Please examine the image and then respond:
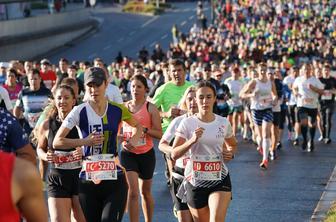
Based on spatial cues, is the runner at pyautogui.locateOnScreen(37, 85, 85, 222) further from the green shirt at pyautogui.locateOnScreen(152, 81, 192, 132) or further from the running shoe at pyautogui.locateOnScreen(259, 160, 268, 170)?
the running shoe at pyautogui.locateOnScreen(259, 160, 268, 170)

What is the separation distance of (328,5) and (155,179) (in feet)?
124

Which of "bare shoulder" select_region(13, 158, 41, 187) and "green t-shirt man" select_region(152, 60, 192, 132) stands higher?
"bare shoulder" select_region(13, 158, 41, 187)

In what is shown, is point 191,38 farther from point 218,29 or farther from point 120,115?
point 120,115

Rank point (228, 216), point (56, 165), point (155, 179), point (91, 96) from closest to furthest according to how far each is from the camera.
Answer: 1. point (91, 96)
2. point (56, 165)
3. point (228, 216)
4. point (155, 179)

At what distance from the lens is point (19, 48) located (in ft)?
151

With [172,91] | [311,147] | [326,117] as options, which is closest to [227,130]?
[172,91]

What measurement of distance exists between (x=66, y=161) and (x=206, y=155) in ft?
4.01

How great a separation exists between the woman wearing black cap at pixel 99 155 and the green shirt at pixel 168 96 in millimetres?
3589

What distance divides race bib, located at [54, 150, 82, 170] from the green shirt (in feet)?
10.3

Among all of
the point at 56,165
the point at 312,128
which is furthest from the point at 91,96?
the point at 312,128

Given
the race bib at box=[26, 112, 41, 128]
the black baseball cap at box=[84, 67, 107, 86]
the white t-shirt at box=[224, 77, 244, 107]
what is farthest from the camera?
the white t-shirt at box=[224, 77, 244, 107]

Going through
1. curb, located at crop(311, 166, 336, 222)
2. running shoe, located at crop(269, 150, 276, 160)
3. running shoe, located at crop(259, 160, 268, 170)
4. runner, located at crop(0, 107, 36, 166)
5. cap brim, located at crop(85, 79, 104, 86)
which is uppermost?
cap brim, located at crop(85, 79, 104, 86)

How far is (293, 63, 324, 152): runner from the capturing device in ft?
61.1

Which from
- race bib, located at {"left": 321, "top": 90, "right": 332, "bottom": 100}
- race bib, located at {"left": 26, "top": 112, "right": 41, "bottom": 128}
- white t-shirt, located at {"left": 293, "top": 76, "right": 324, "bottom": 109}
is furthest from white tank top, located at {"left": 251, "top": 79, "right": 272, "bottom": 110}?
race bib, located at {"left": 26, "top": 112, "right": 41, "bottom": 128}
